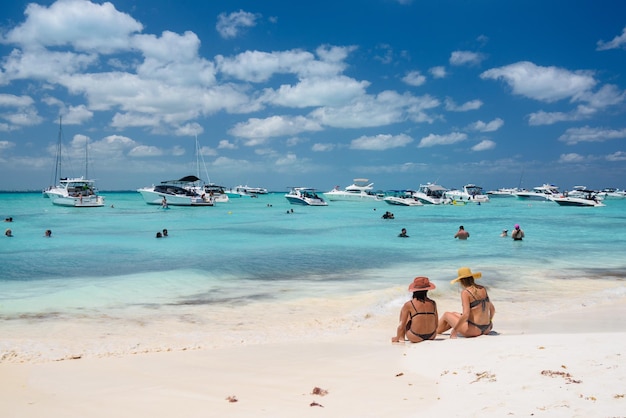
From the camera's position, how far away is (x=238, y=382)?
20.5 feet

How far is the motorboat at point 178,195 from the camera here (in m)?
65.7

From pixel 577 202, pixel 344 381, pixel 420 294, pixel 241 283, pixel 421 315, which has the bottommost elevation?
pixel 241 283

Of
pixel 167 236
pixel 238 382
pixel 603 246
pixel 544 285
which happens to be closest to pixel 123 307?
pixel 238 382

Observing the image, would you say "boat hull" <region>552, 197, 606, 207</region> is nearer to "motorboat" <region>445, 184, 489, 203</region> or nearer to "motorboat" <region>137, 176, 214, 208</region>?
"motorboat" <region>445, 184, 489, 203</region>

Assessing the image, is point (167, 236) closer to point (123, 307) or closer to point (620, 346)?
point (123, 307)

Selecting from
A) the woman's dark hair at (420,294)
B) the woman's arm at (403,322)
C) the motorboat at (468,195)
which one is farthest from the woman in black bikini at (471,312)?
the motorboat at (468,195)

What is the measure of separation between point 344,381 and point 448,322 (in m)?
2.73

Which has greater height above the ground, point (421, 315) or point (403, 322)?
point (421, 315)

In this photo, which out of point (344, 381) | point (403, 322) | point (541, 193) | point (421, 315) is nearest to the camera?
point (344, 381)

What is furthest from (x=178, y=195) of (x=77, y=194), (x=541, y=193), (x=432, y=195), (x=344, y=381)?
(x=541, y=193)

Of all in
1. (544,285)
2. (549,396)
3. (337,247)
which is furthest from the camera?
(337,247)

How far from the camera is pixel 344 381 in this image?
6.09m

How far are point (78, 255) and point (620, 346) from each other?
870 inches

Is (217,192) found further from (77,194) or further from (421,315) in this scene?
(421,315)
